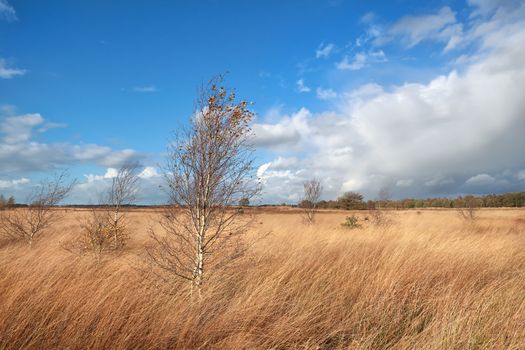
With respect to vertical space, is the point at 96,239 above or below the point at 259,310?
above

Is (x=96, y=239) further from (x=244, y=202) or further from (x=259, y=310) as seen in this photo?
(x=259, y=310)

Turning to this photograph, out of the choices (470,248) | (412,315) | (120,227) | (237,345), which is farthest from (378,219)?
(237,345)

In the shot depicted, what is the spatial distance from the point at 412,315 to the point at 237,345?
8.75 feet

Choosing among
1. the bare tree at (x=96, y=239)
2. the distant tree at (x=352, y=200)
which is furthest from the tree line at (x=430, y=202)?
the bare tree at (x=96, y=239)

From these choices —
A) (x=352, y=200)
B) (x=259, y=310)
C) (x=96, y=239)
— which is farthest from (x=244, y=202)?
(x=352, y=200)

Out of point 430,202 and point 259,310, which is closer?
point 259,310

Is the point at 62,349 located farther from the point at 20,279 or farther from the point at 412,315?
the point at 412,315

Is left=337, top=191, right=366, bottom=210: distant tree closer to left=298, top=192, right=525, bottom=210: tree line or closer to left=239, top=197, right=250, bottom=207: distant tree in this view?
left=298, top=192, right=525, bottom=210: tree line

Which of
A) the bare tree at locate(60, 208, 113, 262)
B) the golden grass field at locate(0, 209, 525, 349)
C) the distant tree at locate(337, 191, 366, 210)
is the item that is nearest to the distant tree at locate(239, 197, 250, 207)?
the golden grass field at locate(0, 209, 525, 349)

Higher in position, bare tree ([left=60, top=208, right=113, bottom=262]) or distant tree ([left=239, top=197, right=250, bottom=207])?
distant tree ([left=239, top=197, right=250, bottom=207])

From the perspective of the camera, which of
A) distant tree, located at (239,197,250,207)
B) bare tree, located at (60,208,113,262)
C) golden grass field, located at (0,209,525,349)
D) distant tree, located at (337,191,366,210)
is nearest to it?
golden grass field, located at (0,209,525,349)

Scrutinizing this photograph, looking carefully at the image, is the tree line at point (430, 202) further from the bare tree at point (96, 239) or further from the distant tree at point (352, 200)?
the bare tree at point (96, 239)

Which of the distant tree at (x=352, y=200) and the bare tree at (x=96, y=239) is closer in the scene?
the bare tree at (x=96, y=239)

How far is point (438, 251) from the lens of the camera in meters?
8.02
